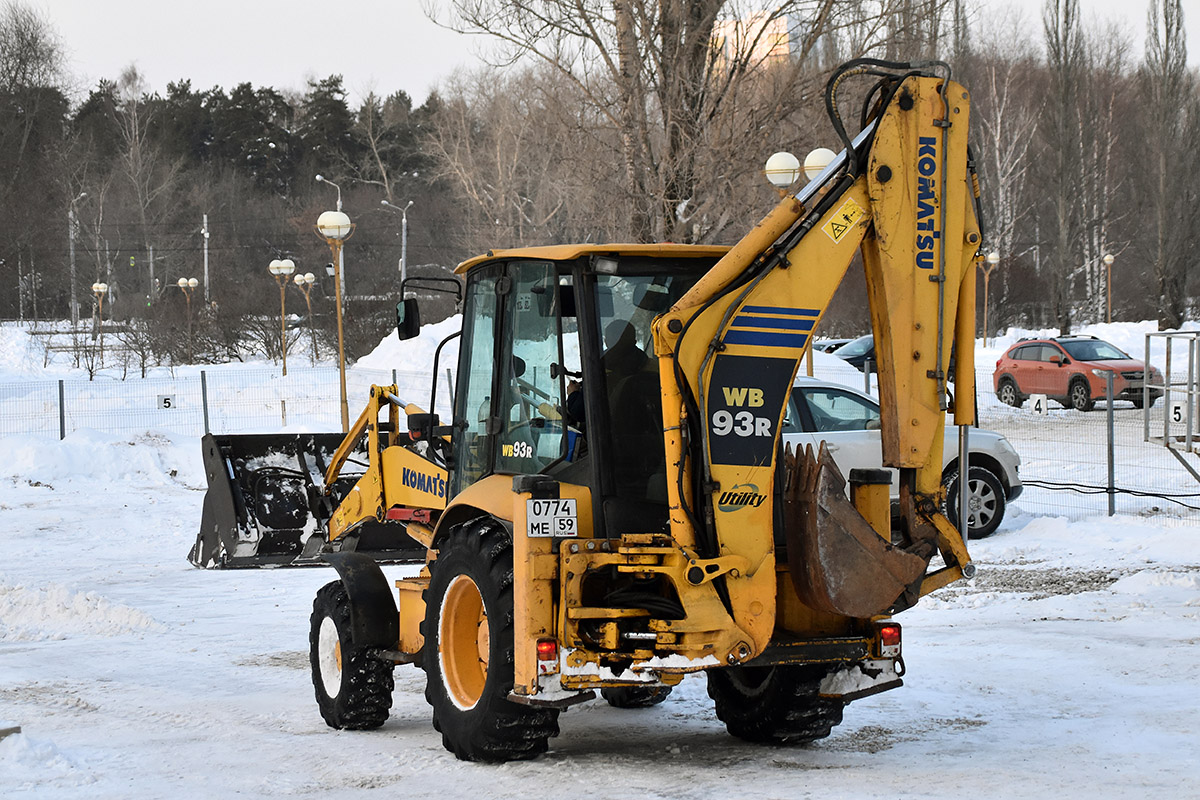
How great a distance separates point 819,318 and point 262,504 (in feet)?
21.2

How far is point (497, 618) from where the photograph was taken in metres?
5.81

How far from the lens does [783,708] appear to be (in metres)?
6.41

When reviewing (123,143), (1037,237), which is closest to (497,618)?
(1037,237)

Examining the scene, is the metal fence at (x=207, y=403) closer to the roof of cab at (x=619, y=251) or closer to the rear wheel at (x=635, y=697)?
the rear wheel at (x=635, y=697)

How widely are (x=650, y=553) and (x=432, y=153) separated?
53333mm

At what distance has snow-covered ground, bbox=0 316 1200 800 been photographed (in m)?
5.62

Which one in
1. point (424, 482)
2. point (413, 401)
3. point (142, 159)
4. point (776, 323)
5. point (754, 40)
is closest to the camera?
point (776, 323)

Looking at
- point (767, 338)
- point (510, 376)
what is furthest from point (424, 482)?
point (767, 338)

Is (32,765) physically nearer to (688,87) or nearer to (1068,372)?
(688,87)

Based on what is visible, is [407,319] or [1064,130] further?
[1064,130]

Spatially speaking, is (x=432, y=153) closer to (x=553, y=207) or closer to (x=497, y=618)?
(x=553, y=207)

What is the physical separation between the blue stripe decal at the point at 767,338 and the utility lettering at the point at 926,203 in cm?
63

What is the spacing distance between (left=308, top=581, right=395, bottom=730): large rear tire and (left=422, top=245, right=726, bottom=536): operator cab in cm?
141

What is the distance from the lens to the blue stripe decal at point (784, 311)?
555 cm
